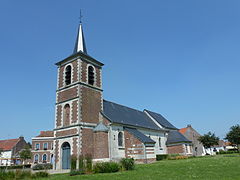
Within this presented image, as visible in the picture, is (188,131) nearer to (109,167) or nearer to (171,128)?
(171,128)

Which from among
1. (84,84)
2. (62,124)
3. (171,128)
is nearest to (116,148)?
(62,124)

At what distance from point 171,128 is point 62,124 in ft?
70.7

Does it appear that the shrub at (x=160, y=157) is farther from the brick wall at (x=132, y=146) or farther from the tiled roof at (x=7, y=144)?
the tiled roof at (x=7, y=144)

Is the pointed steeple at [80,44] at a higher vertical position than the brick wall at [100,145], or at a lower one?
higher

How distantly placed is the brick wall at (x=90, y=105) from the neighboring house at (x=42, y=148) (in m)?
24.0

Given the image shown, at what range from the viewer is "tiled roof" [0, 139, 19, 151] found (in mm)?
50128

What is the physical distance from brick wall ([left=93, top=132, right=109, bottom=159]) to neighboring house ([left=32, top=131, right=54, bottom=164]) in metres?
24.5

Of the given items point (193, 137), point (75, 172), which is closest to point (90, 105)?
point (75, 172)

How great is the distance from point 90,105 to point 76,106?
5.56ft

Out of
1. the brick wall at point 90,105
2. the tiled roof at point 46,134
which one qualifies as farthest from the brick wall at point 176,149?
the tiled roof at point 46,134

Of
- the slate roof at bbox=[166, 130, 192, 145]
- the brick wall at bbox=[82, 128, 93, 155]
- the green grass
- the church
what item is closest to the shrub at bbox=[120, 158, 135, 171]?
the green grass

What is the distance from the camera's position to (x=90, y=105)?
22.1 meters

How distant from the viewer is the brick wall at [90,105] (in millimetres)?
21236

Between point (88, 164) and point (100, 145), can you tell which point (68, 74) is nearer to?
point (100, 145)
